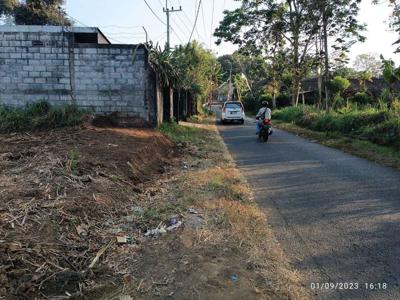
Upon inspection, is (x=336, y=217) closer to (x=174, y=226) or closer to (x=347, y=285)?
(x=347, y=285)

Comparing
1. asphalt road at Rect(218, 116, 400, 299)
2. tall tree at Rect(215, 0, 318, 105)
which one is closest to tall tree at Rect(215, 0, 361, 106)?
tall tree at Rect(215, 0, 318, 105)

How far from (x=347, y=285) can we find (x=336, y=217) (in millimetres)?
2085

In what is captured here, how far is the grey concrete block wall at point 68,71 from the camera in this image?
13.9 m

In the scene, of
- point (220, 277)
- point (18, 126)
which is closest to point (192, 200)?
point (220, 277)

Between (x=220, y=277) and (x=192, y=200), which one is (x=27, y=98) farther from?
(x=220, y=277)

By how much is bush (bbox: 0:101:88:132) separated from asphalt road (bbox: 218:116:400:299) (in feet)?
19.1

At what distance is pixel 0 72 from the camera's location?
14.1 metres

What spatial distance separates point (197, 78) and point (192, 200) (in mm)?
35932

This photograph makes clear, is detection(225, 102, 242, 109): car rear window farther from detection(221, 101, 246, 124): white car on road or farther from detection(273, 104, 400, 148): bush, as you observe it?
detection(273, 104, 400, 148): bush

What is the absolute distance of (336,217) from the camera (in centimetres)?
580

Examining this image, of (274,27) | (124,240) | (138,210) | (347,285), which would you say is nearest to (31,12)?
(274,27)

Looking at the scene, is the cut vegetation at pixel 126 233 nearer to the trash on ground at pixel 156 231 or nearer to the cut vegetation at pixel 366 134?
the trash on ground at pixel 156 231

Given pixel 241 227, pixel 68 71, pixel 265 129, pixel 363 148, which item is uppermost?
pixel 68 71

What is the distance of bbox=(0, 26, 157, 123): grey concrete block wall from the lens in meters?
13.9
